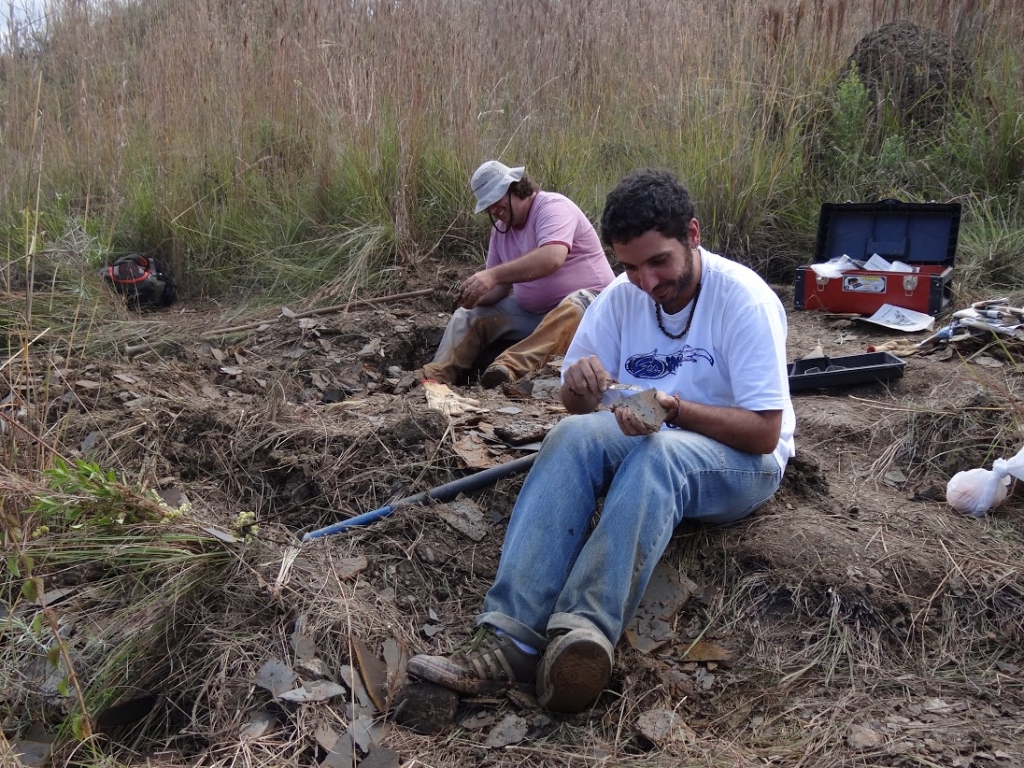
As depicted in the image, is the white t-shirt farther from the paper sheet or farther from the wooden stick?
the wooden stick

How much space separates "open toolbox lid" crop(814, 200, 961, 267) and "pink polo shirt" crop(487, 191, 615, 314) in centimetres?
126

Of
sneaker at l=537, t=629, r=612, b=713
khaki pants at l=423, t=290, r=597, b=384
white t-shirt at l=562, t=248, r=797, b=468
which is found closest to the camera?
sneaker at l=537, t=629, r=612, b=713

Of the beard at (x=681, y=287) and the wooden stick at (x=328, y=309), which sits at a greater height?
the beard at (x=681, y=287)

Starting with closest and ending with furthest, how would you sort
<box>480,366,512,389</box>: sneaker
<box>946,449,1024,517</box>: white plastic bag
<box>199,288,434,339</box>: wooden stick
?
<box>946,449,1024,517</box>: white plastic bag
<box>480,366,512,389</box>: sneaker
<box>199,288,434,339</box>: wooden stick

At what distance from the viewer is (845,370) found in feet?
12.9

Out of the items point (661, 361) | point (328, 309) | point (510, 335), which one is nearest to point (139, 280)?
point (328, 309)

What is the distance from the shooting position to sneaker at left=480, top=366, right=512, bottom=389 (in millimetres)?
4383

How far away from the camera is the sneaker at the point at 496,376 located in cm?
438

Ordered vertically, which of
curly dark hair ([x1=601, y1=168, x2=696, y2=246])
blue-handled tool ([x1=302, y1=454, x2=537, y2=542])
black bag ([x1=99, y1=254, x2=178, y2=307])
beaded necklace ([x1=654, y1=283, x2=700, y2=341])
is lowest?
blue-handled tool ([x1=302, y1=454, x2=537, y2=542])

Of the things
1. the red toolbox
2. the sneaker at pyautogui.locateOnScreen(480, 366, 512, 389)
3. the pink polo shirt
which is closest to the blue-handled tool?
the sneaker at pyautogui.locateOnScreen(480, 366, 512, 389)

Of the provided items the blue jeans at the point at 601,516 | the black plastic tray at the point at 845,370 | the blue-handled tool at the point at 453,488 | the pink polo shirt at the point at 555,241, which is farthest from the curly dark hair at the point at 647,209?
the pink polo shirt at the point at 555,241

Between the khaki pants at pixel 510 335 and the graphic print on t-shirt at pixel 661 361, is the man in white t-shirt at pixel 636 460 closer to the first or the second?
the graphic print on t-shirt at pixel 661 361

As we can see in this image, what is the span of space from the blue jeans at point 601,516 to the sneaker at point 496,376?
5.69ft

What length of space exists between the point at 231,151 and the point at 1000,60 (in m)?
4.90
